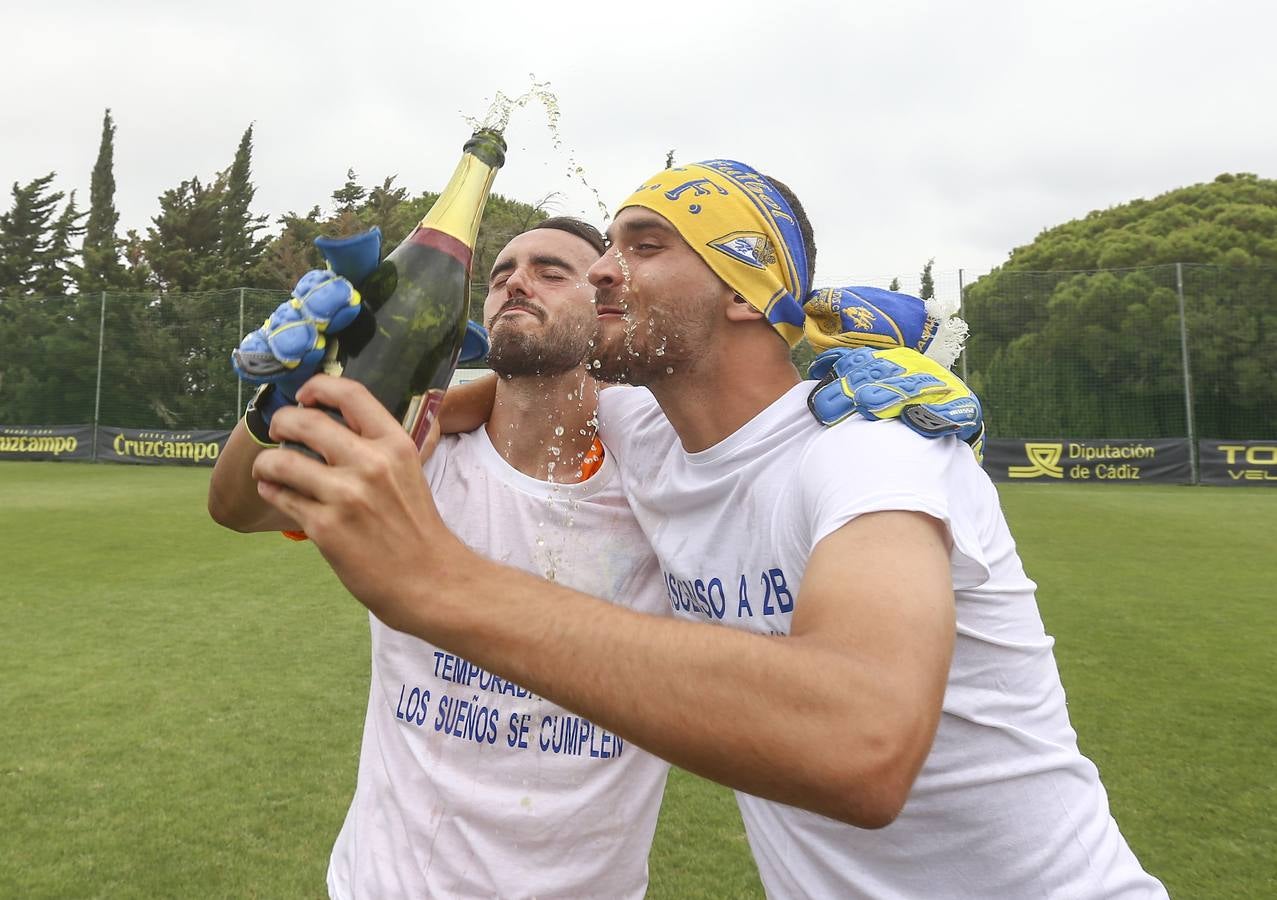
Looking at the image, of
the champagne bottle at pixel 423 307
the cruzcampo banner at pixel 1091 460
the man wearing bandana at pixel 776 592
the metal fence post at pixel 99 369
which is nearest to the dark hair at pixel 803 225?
the man wearing bandana at pixel 776 592

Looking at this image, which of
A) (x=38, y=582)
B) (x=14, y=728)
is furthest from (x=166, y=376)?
(x=14, y=728)

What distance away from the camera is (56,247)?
4591 centimetres

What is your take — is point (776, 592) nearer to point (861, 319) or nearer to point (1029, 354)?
point (861, 319)

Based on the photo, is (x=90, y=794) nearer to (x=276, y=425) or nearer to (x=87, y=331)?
(x=276, y=425)

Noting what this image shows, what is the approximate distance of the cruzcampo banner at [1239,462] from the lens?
2261 centimetres

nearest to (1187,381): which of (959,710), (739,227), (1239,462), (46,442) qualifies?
(1239,462)

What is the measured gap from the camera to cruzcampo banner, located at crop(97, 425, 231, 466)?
992 inches

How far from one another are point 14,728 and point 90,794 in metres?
1.30

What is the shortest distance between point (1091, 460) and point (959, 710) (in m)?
24.8

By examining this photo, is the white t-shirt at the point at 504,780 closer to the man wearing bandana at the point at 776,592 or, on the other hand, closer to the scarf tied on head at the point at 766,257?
the man wearing bandana at the point at 776,592

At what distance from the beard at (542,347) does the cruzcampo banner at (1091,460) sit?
74.2 ft

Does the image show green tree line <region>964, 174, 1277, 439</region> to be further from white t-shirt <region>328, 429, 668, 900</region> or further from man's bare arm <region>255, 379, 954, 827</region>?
man's bare arm <region>255, 379, 954, 827</region>

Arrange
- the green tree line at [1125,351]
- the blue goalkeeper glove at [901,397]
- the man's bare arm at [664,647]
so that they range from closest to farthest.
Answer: the man's bare arm at [664,647] < the blue goalkeeper glove at [901,397] < the green tree line at [1125,351]

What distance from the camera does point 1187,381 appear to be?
24.1 meters
